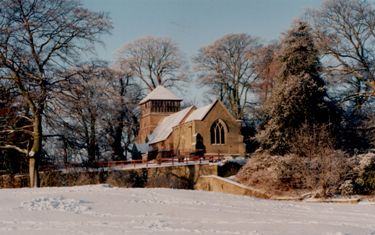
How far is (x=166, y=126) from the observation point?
2085 inches

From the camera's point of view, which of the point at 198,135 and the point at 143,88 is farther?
the point at 143,88

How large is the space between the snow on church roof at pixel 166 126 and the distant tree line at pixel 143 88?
10.4ft

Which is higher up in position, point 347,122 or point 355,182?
A: point 347,122

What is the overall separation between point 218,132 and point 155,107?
1050 cm

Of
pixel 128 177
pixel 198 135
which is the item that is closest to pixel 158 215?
pixel 128 177

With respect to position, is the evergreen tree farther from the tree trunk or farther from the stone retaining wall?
the tree trunk

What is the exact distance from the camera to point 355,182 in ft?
88.6

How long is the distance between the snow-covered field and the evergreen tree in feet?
36.9

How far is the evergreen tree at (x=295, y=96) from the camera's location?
31.8 metres

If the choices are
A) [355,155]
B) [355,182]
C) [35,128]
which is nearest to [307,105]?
[355,155]

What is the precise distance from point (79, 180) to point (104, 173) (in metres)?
3.43

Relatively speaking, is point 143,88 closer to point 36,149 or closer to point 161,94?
point 161,94

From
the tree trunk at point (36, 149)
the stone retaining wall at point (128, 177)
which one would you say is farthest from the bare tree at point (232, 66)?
the tree trunk at point (36, 149)

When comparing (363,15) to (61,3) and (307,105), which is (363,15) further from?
(61,3)
